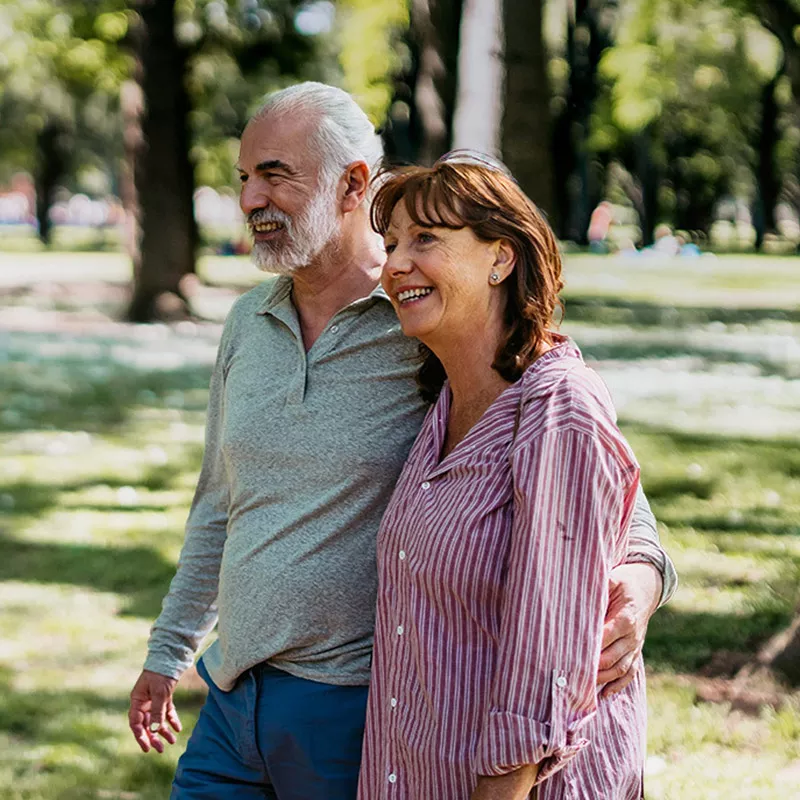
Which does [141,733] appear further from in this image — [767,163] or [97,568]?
[767,163]

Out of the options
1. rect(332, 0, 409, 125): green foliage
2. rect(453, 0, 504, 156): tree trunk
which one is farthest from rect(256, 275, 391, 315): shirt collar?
rect(332, 0, 409, 125): green foliage

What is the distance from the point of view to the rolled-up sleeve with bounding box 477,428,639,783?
2.07 m

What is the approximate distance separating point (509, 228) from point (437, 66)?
9.74m

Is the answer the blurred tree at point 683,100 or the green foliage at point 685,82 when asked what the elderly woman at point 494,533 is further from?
the blurred tree at point 683,100

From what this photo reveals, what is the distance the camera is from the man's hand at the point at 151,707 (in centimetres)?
320

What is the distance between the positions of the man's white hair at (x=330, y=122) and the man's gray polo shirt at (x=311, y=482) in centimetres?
31

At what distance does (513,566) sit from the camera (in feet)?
6.94

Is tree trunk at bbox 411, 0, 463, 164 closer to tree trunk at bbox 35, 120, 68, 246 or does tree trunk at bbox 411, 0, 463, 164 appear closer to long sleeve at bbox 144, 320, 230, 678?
long sleeve at bbox 144, 320, 230, 678

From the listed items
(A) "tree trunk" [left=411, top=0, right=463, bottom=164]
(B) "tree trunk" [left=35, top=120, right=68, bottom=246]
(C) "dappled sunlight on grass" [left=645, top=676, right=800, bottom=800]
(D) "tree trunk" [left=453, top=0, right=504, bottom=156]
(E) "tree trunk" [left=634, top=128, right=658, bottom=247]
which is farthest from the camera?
(B) "tree trunk" [left=35, top=120, right=68, bottom=246]

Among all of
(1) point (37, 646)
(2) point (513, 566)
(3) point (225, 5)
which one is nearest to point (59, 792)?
(1) point (37, 646)

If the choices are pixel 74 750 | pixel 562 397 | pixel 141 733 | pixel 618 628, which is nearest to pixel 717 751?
pixel 74 750

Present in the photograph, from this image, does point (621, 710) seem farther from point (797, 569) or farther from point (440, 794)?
point (797, 569)

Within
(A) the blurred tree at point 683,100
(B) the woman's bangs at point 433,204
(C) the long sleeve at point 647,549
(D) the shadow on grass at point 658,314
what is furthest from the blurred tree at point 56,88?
(C) the long sleeve at point 647,549

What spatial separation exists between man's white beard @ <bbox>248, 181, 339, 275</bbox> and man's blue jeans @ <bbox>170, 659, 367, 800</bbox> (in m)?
0.81
